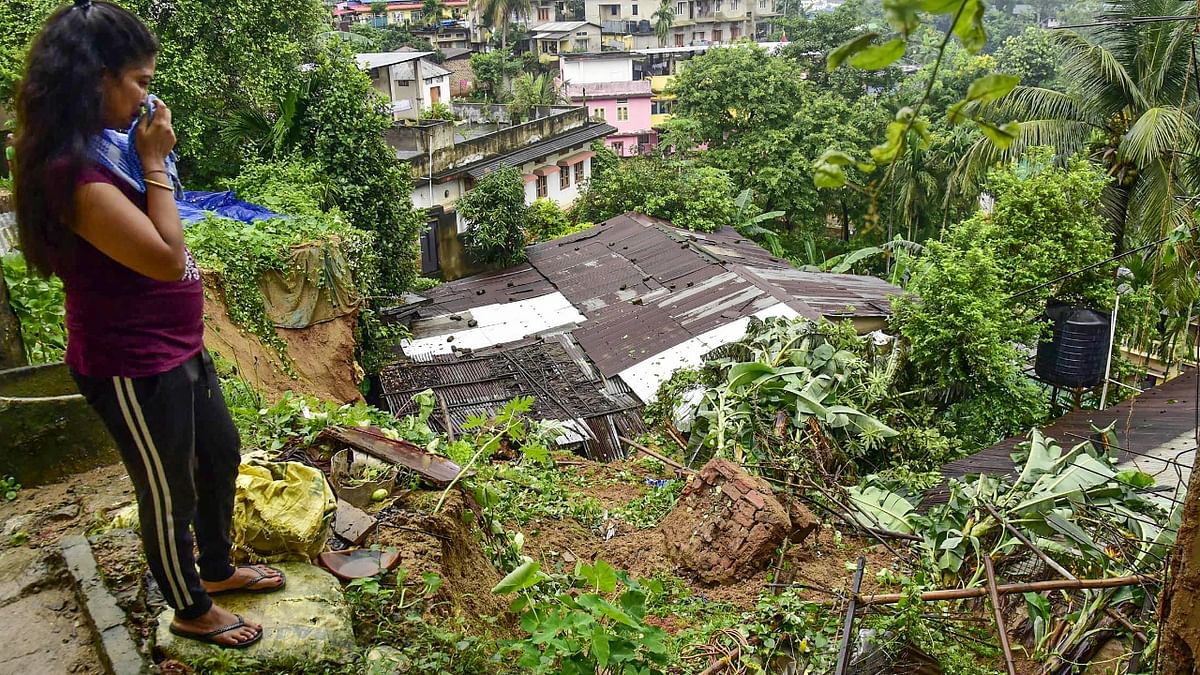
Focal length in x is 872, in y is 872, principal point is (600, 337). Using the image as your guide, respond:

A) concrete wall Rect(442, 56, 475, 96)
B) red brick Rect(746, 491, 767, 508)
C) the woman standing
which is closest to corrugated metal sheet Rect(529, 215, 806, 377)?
red brick Rect(746, 491, 767, 508)

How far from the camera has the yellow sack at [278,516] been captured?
3268 mm

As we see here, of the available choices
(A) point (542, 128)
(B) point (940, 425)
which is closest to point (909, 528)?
(B) point (940, 425)

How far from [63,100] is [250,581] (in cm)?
167

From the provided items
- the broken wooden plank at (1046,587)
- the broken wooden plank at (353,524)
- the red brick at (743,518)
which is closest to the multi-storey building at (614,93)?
the red brick at (743,518)

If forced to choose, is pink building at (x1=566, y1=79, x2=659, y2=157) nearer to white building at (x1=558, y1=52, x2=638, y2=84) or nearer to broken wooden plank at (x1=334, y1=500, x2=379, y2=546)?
white building at (x1=558, y1=52, x2=638, y2=84)

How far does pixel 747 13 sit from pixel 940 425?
5098 centimetres

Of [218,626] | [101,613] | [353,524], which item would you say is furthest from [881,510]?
[101,613]

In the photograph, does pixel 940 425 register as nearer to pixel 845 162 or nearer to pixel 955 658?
pixel 955 658

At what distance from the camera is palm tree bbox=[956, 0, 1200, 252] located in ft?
35.2

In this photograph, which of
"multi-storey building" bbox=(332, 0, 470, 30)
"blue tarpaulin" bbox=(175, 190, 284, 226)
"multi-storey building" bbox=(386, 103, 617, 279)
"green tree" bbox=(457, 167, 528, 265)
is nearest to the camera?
"blue tarpaulin" bbox=(175, 190, 284, 226)

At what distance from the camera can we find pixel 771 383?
7.67 metres

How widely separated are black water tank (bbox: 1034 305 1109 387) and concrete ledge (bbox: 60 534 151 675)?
9604 mm

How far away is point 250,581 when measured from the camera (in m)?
3.01

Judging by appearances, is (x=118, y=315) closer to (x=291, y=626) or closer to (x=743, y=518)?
(x=291, y=626)
